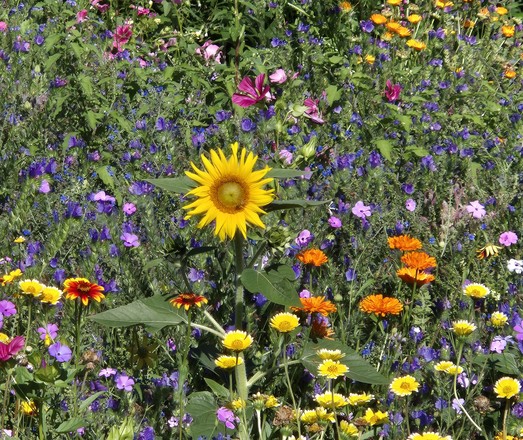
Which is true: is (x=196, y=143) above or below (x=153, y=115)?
below

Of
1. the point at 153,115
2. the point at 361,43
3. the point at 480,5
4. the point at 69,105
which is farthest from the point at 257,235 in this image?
the point at 480,5

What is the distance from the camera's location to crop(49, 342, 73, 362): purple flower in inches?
91.8

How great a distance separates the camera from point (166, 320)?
2410 mm

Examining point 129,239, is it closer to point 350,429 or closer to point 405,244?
point 405,244

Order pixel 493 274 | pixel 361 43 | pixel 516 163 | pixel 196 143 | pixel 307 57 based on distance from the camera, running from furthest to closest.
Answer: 1. pixel 361 43
2. pixel 307 57
3. pixel 516 163
4. pixel 196 143
5. pixel 493 274

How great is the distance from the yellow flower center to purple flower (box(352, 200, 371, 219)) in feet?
3.87

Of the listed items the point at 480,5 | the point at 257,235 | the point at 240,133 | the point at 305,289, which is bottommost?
the point at 257,235

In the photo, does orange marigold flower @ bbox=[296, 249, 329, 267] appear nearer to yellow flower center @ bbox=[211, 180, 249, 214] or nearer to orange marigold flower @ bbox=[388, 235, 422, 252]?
orange marigold flower @ bbox=[388, 235, 422, 252]

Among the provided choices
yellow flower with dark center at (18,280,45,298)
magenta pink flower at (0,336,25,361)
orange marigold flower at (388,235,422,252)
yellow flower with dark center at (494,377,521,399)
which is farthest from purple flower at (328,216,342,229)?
magenta pink flower at (0,336,25,361)

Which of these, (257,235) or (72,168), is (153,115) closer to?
(72,168)

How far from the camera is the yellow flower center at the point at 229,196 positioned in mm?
2252

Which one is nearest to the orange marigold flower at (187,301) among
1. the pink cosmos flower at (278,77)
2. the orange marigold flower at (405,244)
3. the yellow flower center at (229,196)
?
the yellow flower center at (229,196)

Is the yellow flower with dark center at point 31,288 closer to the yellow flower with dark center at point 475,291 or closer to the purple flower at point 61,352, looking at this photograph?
the purple flower at point 61,352

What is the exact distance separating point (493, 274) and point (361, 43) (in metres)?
2.40
